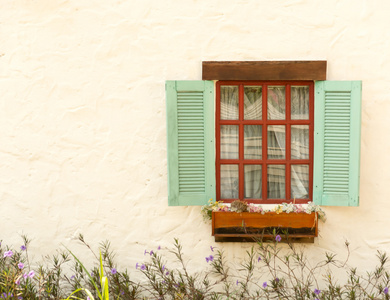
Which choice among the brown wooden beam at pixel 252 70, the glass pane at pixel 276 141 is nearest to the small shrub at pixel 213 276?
the glass pane at pixel 276 141

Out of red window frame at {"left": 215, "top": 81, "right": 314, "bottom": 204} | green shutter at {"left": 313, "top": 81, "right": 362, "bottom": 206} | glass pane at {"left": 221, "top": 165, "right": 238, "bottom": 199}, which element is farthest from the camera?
glass pane at {"left": 221, "top": 165, "right": 238, "bottom": 199}

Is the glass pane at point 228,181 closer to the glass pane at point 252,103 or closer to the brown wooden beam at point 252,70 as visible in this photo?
the glass pane at point 252,103

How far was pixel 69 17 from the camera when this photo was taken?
3402mm

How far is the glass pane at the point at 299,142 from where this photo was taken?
3459 mm

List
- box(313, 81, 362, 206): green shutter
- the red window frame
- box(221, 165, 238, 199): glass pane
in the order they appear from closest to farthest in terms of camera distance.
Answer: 1. box(313, 81, 362, 206): green shutter
2. the red window frame
3. box(221, 165, 238, 199): glass pane

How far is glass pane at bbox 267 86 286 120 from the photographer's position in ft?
11.3

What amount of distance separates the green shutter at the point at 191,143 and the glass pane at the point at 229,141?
164mm

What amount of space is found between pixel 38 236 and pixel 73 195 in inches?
19.7

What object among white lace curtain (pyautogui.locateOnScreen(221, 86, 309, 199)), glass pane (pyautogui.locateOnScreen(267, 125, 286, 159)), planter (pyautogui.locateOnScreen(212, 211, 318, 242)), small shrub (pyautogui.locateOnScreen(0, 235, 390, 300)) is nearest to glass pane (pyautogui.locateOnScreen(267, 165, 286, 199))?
white lace curtain (pyautogui.locateOnScreen(221, 86, 309, 199))

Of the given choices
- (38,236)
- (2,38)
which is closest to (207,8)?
(2,38)

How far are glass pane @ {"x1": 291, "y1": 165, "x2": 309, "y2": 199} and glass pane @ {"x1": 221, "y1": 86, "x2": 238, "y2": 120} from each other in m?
0.74

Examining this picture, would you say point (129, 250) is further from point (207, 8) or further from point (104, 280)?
point (207, 8)

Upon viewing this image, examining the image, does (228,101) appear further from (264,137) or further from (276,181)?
(276,181)

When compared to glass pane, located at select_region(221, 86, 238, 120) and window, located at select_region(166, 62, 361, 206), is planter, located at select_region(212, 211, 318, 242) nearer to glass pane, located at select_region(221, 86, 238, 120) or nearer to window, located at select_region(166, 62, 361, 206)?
window, located at select_region(166, 62, 361, 206)
